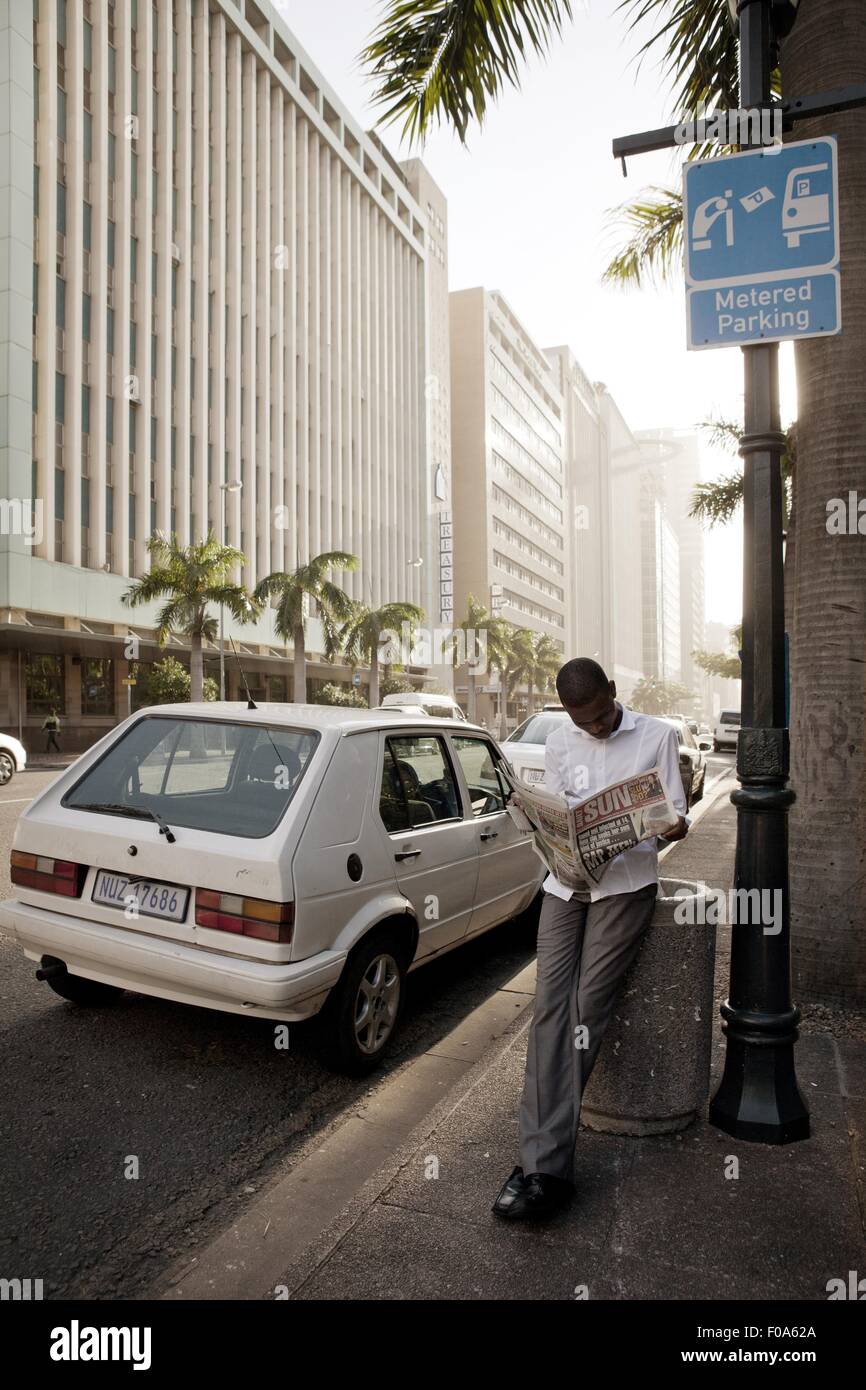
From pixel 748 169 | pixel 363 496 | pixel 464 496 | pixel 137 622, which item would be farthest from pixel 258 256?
pixel 748 169

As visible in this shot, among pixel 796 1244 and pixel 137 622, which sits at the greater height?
pixel 137 622

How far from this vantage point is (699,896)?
3408 mm

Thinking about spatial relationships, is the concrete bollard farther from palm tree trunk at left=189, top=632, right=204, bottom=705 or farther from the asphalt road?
palm tree trunk at left=189, top=632, right=204, bottom=705

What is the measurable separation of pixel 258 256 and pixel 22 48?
16.9 m

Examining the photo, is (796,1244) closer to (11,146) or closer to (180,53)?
(11,146)

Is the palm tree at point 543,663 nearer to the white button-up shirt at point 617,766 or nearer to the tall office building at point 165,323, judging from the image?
the tall office building at point 165,323

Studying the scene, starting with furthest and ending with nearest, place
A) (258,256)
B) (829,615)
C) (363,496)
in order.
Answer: (363,496) < (258,256) < (829,615)

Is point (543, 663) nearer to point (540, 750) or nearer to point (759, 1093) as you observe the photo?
point (540, 750)

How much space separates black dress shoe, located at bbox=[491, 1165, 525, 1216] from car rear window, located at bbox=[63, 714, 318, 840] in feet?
5.53

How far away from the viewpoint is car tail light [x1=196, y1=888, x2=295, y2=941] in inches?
140

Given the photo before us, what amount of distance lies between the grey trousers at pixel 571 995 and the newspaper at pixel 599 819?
17cm

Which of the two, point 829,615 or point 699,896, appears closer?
point 699,896

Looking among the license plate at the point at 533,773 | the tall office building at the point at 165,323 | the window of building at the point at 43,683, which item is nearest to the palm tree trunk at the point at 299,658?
the tall office building at the point at 165,323

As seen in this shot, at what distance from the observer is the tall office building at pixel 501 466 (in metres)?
85.1
